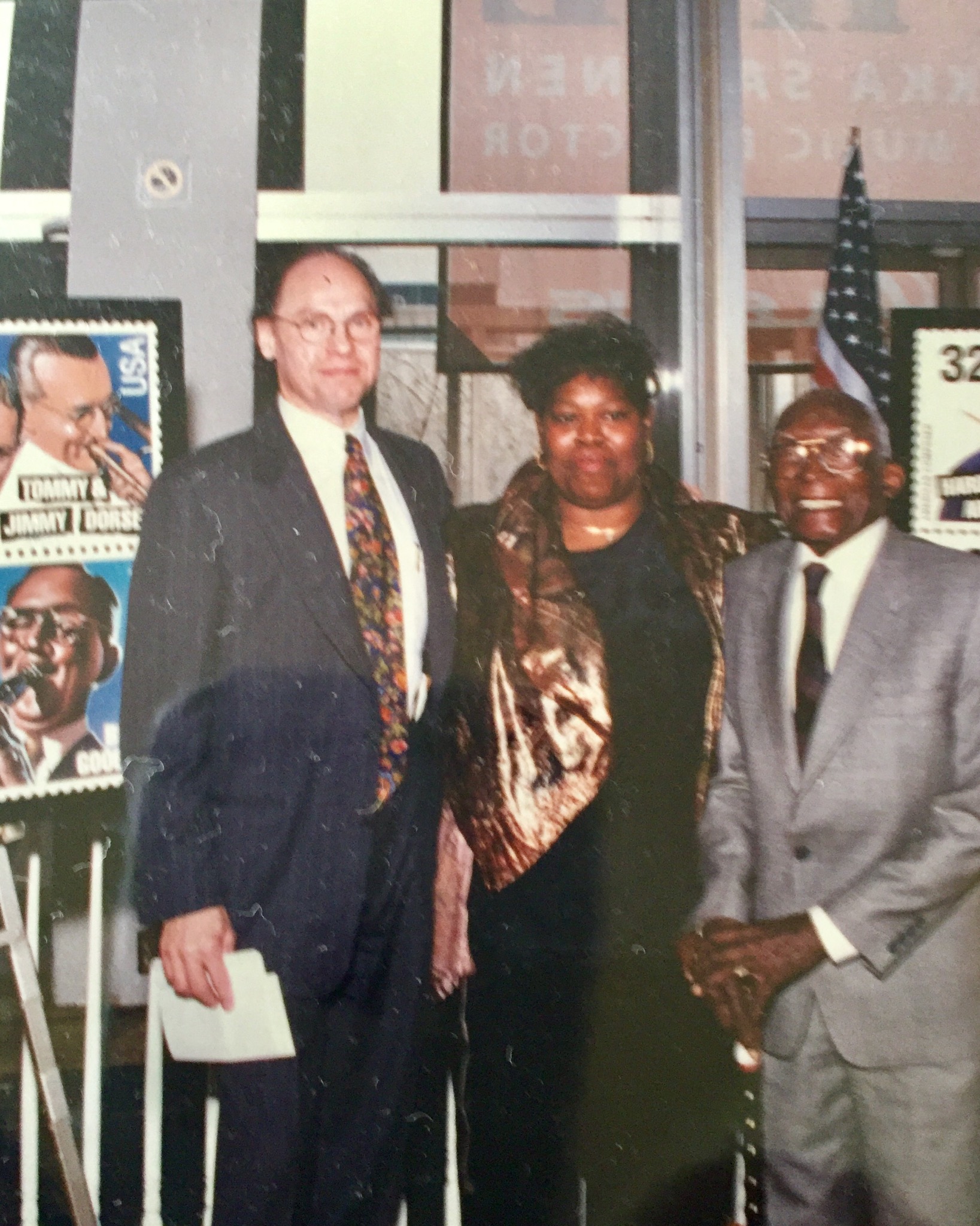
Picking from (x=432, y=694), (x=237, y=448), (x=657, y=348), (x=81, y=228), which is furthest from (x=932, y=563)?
(x=81, y=228)

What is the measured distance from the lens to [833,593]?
4.48 ft

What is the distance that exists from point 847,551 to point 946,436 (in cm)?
25

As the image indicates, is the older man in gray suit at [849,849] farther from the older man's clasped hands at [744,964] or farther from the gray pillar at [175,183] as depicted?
the gray pillar at [175,183]

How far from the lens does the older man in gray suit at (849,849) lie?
130cm

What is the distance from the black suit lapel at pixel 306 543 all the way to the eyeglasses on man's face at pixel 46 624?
31 centimetres

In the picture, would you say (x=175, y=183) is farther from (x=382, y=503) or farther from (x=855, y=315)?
(x=855, y=315)

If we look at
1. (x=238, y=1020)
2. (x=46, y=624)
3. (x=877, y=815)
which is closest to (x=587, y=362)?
(x=877, y=815)

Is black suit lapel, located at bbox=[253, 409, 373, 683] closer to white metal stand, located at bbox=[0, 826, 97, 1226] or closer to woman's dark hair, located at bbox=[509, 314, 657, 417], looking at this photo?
woman's dark hair, located at bbox=[509, 314, 657, 417]

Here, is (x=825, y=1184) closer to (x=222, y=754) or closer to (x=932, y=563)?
(x=932, y=563)

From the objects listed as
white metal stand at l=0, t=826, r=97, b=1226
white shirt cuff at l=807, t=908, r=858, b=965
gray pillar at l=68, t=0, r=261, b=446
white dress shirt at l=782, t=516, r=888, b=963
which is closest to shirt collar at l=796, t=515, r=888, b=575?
white dress shirt at l=782, t=516, r=888, b=963

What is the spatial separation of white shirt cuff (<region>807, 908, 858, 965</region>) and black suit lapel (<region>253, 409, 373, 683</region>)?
0.73 metres

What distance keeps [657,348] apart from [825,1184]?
126 cm

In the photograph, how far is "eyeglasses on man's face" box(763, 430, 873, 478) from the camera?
4.49 ft

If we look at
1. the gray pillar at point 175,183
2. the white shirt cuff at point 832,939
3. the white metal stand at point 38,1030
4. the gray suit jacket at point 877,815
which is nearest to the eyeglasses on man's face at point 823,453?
the gray suit jacket at point 877,815
